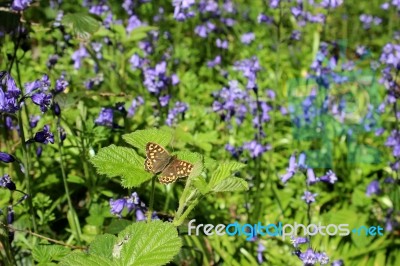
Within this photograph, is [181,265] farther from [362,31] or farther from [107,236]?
[362,31]

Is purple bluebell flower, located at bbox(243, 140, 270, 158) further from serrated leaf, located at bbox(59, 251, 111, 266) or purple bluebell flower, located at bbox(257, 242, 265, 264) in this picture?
serrated leaf, located at bbox(59, 251, 111, 266)

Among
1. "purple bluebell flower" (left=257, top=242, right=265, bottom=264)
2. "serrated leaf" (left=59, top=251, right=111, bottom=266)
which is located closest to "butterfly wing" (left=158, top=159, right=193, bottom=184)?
"serrated leaf" (left=59, top=251, right=111, bottom=266)

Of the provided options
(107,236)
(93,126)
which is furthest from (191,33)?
(107,236)

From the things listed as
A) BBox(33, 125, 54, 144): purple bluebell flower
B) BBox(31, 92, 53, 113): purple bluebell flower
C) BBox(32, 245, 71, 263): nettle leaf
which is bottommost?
BBox(32, 245, 71, 263): nettle leaf

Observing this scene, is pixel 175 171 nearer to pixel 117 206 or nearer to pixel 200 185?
pixel 200 185

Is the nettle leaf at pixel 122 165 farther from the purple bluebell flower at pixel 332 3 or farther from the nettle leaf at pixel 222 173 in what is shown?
the purple bluebell flower at pixel 332 3

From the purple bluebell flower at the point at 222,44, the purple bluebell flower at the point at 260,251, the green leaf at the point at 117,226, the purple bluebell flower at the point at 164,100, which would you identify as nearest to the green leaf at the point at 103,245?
the green leaf at the point at 117,226
